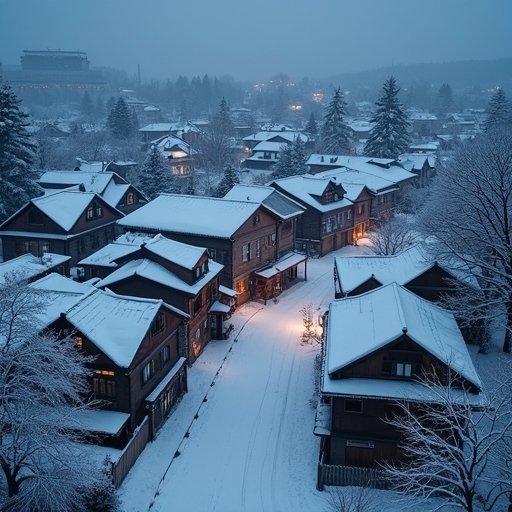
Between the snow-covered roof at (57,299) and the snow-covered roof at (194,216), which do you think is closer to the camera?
the snow-covered roof at (57,299)

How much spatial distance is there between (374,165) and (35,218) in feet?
149

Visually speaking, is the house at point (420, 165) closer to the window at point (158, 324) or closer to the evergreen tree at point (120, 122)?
the evergreen tree at point (120, 122)

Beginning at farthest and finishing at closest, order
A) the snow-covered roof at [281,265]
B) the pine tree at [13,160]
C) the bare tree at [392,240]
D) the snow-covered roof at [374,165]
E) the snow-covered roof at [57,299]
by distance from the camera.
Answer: the snow-covered roof at [374,165] → the pine tree at [13,160] → the bare tree at [392,240] → the snow-covered roof at [281,265] → the snow-covered roof at [57,299]

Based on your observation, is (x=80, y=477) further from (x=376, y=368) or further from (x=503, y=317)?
(x=503, y=317)

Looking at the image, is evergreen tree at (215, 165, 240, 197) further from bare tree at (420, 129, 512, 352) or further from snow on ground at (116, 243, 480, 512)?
bare tree at (420, 129, 512, 352)

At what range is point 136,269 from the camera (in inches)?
1250

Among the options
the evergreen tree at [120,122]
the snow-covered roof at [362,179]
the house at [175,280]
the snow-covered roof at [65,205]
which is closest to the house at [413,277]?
the house at [175,280]

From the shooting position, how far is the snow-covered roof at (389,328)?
73.5ft

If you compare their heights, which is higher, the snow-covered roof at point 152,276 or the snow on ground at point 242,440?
the snow-covered roof at point 152,276

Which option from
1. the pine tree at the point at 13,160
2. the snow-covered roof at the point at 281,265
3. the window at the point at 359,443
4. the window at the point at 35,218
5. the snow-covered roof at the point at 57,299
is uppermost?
the pine tree at the point at 13,160

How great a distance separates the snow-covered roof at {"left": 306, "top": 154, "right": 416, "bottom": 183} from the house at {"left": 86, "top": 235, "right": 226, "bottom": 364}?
1608 inches

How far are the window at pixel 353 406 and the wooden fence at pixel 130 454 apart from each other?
351 inches

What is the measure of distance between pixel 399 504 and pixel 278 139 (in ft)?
299

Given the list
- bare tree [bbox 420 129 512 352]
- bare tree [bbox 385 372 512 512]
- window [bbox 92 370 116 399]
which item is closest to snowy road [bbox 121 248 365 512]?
window [bbox 92 370 116 399]
